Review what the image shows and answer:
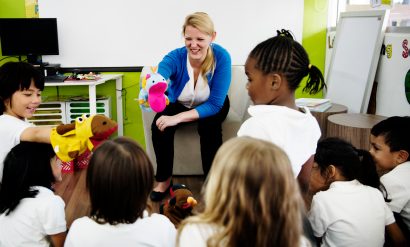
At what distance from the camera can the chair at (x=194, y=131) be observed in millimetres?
2734

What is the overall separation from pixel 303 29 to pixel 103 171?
3.15 metres

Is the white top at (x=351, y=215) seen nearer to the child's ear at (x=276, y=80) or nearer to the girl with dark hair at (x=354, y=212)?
the girl with dark hair at (x=354, y=212)

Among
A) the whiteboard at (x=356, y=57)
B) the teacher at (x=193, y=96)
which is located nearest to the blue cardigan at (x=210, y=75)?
the teacher at (x=193, y=96)

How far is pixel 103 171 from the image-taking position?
3.31 ft

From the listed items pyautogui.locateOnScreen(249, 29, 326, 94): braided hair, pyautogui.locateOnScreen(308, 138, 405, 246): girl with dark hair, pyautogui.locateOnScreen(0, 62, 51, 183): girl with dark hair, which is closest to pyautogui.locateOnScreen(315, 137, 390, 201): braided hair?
pyautogui.locateOnScreen(308, 138, 405, 246): girl with dark hair

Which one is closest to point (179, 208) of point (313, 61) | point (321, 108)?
point (321, 108)

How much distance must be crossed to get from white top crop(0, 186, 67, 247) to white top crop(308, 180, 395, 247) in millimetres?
847

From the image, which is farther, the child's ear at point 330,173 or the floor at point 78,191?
the floor at point 78,191

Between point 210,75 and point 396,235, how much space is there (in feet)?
4.54

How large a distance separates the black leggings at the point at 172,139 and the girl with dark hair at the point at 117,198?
1403mm

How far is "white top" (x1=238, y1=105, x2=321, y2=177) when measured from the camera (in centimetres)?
129

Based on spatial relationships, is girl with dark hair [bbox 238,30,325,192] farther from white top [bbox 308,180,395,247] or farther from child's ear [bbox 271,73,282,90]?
white top [bbox 308,180,395,247]

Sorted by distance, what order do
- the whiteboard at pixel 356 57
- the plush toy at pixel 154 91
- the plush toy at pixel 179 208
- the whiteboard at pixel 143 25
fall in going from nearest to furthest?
the plush toy at pixel 179 208 < the plush toy at pixel 154 91 < the whiteboard at pixel 356 57 < the whiteboard at pixel 143 25

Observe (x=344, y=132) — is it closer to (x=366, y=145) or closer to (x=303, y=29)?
(x=366, y=145)
